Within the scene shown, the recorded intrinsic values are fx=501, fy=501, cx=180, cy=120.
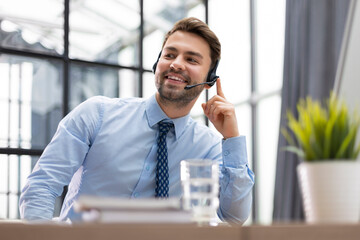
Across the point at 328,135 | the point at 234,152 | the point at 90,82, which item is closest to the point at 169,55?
the point at 234,152

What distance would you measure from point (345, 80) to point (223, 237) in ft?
9.19

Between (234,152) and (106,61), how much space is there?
132 inches

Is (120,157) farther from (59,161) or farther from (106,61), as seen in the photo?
(106,61)

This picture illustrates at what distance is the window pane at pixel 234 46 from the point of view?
243 inches

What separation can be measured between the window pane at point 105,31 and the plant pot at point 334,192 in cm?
408

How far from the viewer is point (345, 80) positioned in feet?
11.0

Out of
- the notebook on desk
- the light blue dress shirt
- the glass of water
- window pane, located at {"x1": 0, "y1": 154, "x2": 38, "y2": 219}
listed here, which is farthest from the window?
the notebook on desk

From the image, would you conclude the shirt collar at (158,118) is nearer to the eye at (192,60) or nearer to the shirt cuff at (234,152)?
the eye at (192,60)

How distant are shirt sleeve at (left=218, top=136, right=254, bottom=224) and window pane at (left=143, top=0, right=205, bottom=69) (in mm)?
3361

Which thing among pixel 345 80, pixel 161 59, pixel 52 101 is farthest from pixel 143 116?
pixel 52 101

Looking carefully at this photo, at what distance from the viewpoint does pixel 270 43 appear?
582cm

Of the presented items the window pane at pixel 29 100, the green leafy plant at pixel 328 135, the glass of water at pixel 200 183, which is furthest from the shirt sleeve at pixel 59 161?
the window pane at pixel 29 100

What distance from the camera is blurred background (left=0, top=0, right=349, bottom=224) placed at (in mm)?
4414

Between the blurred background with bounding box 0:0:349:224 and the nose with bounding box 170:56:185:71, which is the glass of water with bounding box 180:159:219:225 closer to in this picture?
the nose with bounding box 170:56:185:71
